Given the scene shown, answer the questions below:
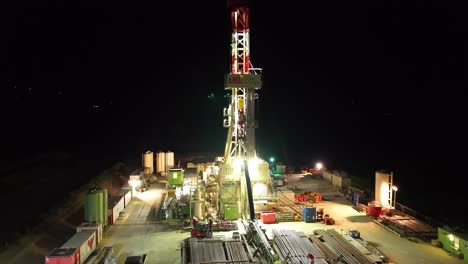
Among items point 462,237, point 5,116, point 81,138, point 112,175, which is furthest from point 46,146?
point 462,237

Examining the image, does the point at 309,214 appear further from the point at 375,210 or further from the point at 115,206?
the point at 115,206

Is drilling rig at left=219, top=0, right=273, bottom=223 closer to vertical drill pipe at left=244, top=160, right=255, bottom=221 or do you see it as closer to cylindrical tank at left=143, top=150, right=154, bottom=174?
vertical drill pipe at left=244, top=160, right=255, bottom=221

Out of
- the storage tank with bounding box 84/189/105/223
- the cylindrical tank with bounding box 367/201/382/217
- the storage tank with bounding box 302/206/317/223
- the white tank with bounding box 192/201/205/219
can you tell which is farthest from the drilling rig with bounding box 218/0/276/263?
the storage tank with bounding box 84/189/105/223

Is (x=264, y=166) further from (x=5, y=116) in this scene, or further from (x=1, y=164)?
(x=5, y=116)

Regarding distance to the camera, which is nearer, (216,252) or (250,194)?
(216,252)

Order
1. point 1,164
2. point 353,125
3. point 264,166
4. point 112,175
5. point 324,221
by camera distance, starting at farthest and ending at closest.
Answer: point 353,125
point 1,164
point 112,175
point 264,166
point 324,221

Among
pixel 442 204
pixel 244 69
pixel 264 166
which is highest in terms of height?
pixel 244 69

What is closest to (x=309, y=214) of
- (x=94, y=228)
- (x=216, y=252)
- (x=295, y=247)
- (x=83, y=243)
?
→ (x=295, y=247)

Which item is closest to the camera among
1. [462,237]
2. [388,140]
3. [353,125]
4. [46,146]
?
[462,237]
